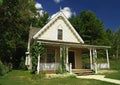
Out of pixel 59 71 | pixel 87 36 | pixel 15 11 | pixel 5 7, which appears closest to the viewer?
pixel 59 71

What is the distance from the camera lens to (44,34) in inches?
962

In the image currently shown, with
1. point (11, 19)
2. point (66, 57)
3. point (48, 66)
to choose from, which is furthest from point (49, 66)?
point (11, 19)

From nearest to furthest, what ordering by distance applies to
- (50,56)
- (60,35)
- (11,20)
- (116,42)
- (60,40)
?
(50,56) < (60,40) < (60,35) < (11,20) < (116,42)

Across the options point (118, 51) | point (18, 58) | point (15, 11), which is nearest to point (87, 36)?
point (118, 51)

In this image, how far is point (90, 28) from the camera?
55312 mm

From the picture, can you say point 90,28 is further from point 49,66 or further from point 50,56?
point 49,66

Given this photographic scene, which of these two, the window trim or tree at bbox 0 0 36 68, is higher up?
tree at bbox 0 0 36 68

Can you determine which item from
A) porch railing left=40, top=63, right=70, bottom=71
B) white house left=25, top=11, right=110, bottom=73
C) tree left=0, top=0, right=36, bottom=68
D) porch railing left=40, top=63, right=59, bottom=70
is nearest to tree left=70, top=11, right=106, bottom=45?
tree left=0, top=0, right=36, bottom=68

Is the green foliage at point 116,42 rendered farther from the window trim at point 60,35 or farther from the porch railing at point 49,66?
the porch railing at point 49,66

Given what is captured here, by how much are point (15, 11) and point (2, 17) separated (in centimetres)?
225

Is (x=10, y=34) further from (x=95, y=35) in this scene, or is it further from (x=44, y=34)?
(x=95, y=35)

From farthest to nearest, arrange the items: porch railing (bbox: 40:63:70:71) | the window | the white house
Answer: the window < the white house < porch railing (bbox: 40:63:70:71)

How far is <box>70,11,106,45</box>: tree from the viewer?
54.1m

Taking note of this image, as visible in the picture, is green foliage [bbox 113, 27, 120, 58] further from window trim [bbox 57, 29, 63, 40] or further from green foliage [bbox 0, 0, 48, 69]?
window trim [bbox 57, 29, 63, 40]
